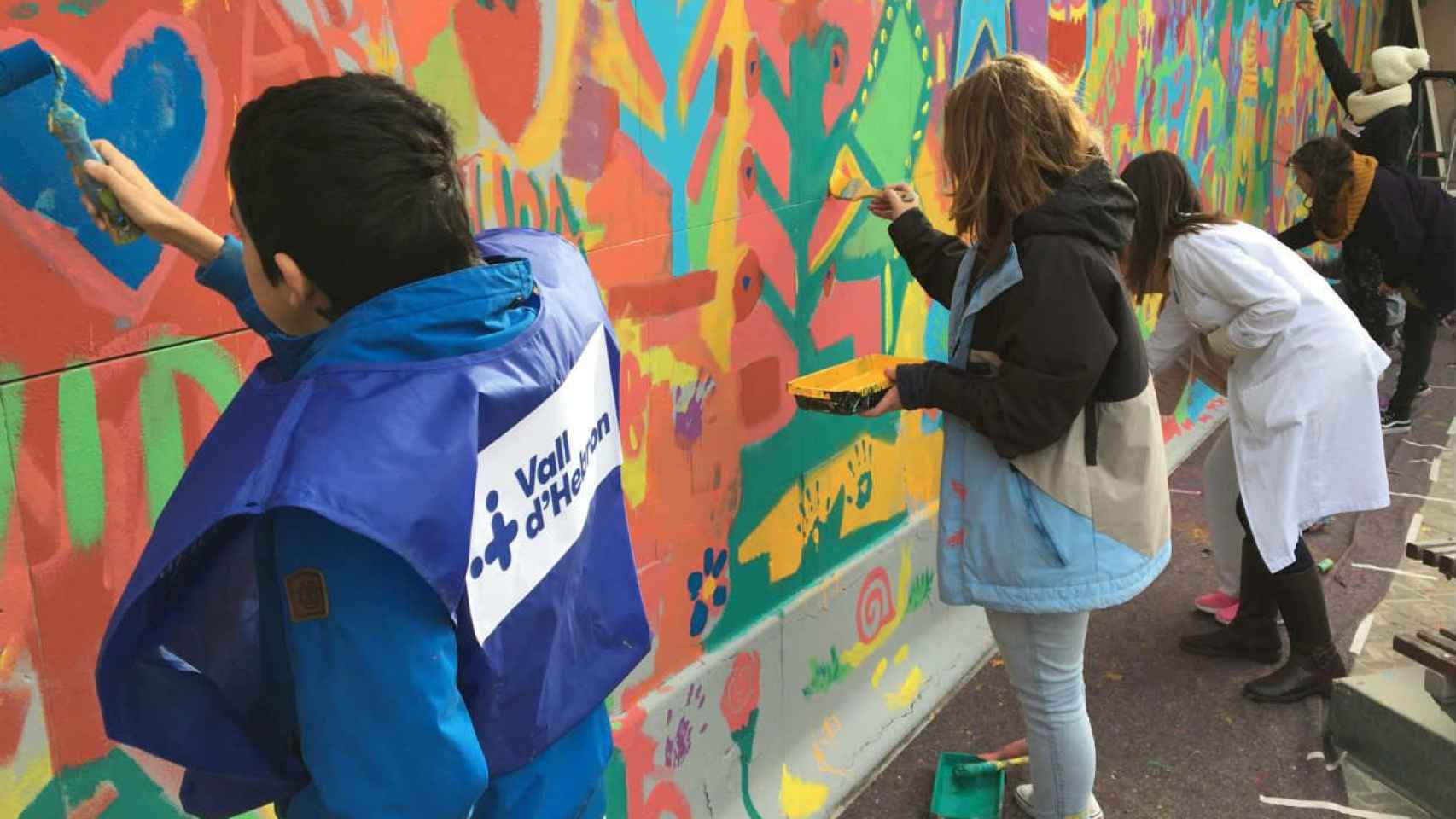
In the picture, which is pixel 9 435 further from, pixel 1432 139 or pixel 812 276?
pixel 1432 139

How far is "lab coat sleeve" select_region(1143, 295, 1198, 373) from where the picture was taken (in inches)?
155

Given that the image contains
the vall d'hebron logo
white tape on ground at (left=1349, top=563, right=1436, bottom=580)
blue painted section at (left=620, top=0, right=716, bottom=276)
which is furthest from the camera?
white tape on ground at (left=1349, top=563, right=1436, bottom=580)

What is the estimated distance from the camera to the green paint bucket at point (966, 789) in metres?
3.46

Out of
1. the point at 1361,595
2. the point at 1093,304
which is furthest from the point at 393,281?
the point at 1361,595

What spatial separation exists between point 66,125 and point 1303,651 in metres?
3.95

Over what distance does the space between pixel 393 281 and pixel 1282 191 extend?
11519 millimetres

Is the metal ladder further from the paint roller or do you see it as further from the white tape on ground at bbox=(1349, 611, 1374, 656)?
the paint roller

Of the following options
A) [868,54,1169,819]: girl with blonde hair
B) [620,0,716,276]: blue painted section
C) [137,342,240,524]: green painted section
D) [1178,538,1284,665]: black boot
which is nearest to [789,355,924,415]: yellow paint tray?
[868,54,1169,819]: girl with blonde hair

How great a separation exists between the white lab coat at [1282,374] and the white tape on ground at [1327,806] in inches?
27.5

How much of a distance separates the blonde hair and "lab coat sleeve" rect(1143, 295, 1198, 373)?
1.29m

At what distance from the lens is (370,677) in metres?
1.20

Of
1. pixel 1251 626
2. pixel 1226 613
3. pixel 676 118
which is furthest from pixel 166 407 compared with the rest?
pixel 1226 613

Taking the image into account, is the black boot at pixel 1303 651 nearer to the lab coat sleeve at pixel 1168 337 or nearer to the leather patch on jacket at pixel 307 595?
the lab coat sleeve at pixel 1168 337

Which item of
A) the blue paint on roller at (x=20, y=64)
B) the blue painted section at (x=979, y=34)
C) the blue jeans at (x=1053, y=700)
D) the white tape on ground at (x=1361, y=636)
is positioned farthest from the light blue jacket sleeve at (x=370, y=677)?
the white tape on ground at (x=1361, y=636)
